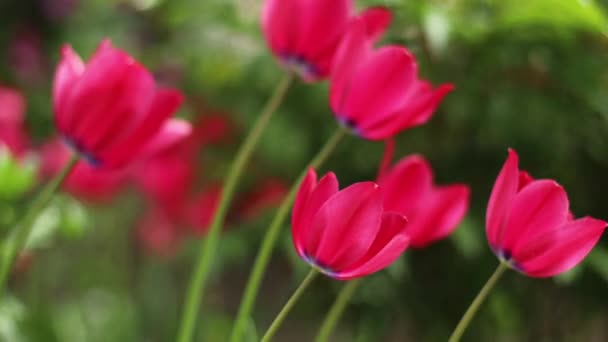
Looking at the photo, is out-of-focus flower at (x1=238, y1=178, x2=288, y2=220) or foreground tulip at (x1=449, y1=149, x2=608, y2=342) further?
out-of-focus flower at (x1=238, y1=178, x2=288, y2=220)

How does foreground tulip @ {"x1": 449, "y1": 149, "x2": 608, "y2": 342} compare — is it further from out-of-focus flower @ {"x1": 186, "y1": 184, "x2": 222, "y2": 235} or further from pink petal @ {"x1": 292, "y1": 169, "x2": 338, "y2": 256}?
out-of-focus flower @ {"x1": 186, "y1": 184, "x2": 222, "y2": 235}

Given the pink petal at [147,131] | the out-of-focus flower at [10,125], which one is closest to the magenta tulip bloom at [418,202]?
the pink petal at [147,131]

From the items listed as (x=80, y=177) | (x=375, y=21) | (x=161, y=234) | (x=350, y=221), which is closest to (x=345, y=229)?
(x=350, y=221)

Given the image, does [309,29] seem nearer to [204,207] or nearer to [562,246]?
[562,246]

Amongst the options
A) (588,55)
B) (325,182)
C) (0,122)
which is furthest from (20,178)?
(588,55)

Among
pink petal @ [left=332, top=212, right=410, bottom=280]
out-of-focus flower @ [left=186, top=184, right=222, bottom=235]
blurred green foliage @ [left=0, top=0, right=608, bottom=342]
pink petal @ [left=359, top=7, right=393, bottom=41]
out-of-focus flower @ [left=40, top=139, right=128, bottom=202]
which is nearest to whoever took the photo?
pink petal @ [left=332, top=212, right=410, bottom=280]

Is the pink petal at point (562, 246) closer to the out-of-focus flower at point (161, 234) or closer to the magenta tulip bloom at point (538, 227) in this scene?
the magenta tulip bloom at point (538, 227)

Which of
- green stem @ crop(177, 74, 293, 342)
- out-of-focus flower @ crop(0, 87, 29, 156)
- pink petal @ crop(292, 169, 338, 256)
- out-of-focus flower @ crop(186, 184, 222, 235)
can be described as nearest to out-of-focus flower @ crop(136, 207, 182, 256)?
out-of-focus flower @ crop(186, 184, 222, 235)
